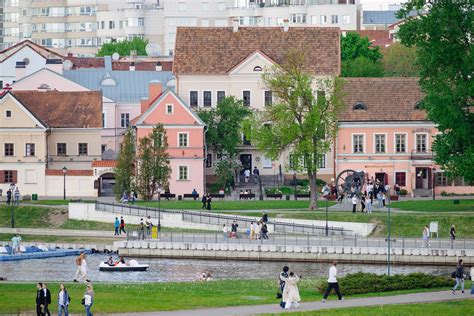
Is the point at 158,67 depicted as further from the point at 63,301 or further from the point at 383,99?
the point at 63,301

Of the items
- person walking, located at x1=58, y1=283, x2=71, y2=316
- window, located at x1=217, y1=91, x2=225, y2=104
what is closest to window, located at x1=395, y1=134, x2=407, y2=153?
window, located at x1=217, y1=91, x2=225, y2=104

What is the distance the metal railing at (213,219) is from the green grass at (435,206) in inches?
294

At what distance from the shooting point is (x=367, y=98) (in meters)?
139

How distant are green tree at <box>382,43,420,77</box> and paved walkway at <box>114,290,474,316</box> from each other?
8867 cm

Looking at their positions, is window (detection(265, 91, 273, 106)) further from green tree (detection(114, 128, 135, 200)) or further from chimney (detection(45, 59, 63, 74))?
chimney (detection(45, 59, 63, 74))

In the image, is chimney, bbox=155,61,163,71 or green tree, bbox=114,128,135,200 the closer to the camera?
green tree, bbox=114,128,135,200

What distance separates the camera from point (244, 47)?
147625 mm

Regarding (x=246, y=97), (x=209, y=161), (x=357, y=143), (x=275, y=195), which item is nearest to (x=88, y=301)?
(x=275, y=195)

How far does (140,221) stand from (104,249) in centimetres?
797

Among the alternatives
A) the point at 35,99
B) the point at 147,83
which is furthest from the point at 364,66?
the point at 35,99

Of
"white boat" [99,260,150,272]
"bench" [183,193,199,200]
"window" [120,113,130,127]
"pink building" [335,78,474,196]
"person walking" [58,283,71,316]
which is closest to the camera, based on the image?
"person walking" [58,283,71,316]

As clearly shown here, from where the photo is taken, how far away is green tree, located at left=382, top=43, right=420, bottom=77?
17500 cm

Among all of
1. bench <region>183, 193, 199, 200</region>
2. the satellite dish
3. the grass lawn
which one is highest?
the satellite dish

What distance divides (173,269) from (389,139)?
3472 centimetres
